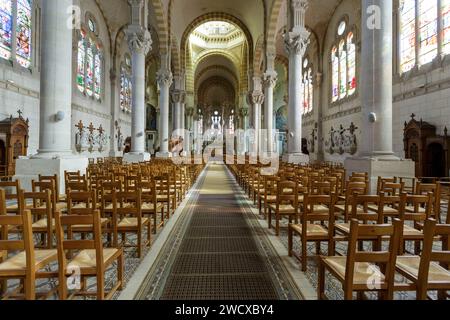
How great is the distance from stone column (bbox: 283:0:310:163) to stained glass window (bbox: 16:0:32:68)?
1456cm

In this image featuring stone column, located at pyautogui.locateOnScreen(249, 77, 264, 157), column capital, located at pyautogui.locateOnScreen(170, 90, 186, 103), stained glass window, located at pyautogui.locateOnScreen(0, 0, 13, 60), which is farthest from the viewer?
column capital, located at pyautogui.locateOnScreen(170, 90, 186, 103)

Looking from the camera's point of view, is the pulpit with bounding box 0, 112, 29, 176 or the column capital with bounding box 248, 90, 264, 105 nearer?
the pulpit with bounding box 0, 112, 29, 176

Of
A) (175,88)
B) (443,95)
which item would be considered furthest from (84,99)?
(443,95)

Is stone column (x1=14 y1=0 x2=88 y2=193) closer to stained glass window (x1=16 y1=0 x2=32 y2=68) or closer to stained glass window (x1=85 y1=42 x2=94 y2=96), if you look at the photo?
stained glass window (x1=16 y1=0 x2=32 y2=68)

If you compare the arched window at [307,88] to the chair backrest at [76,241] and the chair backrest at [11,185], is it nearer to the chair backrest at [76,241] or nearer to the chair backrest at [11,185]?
the chair backrest at [11,185]

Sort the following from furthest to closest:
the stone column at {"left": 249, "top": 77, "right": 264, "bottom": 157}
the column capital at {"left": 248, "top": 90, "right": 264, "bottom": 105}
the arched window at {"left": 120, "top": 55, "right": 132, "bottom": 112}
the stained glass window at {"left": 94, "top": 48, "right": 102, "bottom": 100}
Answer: the arched window at {"left": 120, "top": 55, "right": 132, "bottom": 112} → the column capital at {"left": 248, "top": 90, "right": 264, "bottom": 105} → the stone column at {"left": 249, "top": 77, "right": 264, "bottom": 157} → the stained glass window at {"left": 94, "top": 48, "right": 102, "bottom": 100}

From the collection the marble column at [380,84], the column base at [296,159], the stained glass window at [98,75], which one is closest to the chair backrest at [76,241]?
the marble column at [380,84]

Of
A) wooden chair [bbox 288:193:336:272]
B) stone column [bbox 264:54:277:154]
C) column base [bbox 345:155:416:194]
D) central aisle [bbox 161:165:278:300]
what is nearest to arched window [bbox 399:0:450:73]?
column base [bbox 345:155:416:194]

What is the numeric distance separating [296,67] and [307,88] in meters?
17.6

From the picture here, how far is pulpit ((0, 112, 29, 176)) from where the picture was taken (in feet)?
50.9
